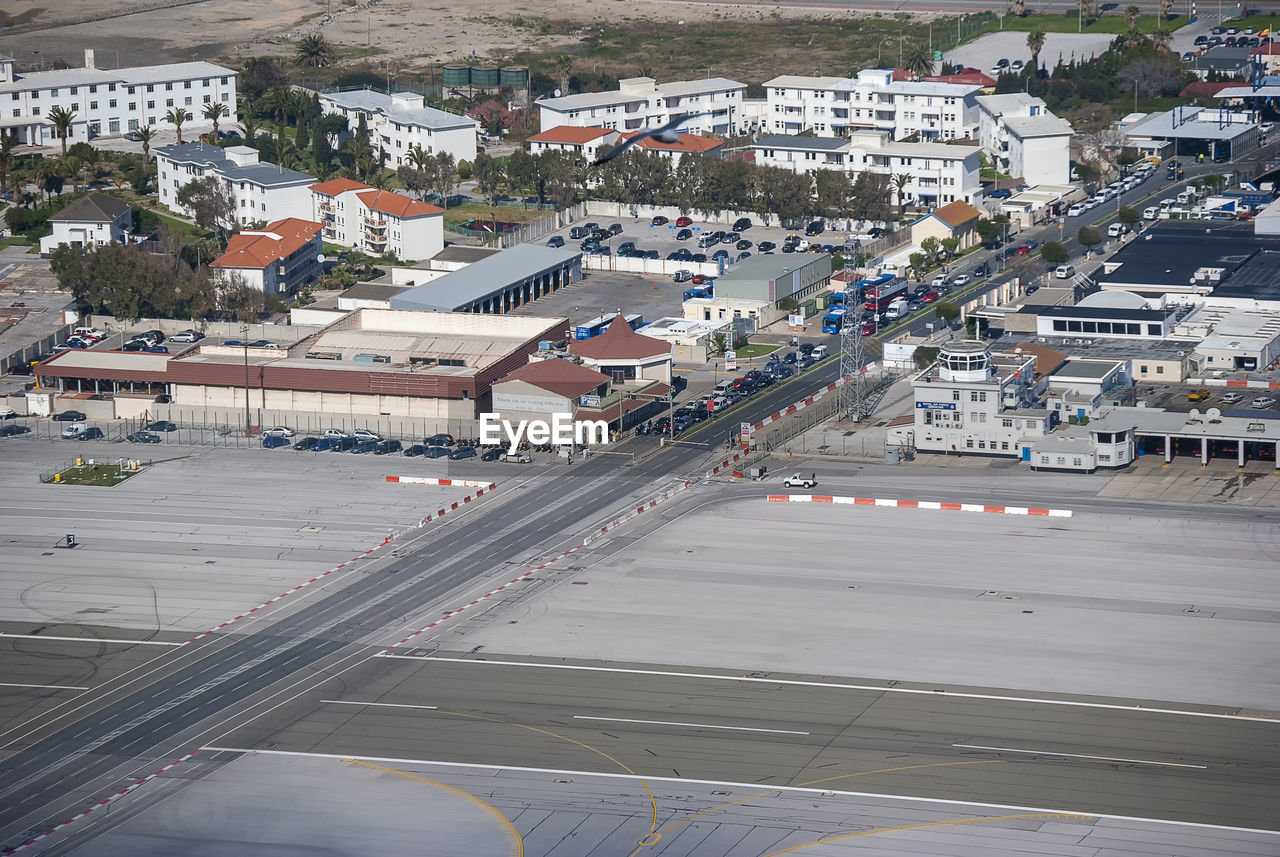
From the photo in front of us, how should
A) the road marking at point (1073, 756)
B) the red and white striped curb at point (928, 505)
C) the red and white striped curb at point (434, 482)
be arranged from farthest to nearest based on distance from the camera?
the red and white striped curb at point (434, 482)
the red and white striped curb at point (928, 505)
the road marking at point (1073, 756)

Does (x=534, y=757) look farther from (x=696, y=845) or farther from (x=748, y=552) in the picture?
(x=748, y=552)

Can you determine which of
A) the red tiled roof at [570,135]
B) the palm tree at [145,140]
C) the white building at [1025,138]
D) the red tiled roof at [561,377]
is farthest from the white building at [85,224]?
the white building at [1025,138]

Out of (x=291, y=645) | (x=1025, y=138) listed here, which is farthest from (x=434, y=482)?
(x=1025, y=138)

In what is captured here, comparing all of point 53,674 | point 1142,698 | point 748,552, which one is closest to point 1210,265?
point 748,552

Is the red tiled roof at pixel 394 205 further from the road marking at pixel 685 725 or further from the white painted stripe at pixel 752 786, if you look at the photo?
the white painted stripe at pixel 752 786

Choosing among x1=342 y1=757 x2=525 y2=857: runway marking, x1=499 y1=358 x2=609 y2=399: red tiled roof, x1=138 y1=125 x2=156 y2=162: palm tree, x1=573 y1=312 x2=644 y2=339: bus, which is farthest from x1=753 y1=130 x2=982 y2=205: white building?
x1=342 y1=757 x2=525 y2=857: runway marking

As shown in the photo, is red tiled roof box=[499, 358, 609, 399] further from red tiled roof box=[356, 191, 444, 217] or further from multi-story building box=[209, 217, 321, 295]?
red tiled roof box=[356, 191, 444, 217]
